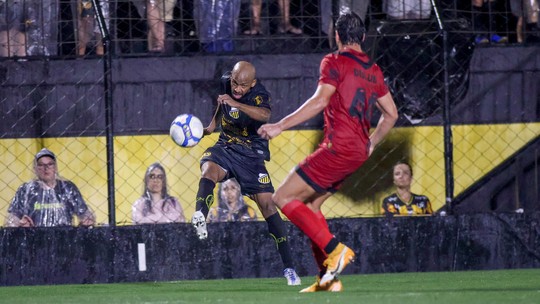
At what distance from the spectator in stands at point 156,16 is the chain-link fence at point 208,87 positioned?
0.05 ft

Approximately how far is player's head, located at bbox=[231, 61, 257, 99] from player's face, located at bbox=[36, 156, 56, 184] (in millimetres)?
2602

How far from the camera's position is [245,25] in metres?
13.0

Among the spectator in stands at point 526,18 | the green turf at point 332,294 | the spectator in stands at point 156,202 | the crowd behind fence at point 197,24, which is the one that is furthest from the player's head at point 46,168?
the spectator in stands at point 526,18

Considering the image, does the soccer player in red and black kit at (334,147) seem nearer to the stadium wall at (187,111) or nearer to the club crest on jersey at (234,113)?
the club crest on jersey at (234,113)

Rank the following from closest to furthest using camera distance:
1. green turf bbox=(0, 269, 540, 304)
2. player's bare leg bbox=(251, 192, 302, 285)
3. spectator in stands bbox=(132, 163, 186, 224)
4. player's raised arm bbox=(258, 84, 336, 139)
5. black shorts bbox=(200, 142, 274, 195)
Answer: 1. green turf bbox=(0, 269, 540, 304)
2. player's raised arm bbox=(258, 84, 336, 139)
3. player's bare leg bbox=(251, 192, 302, 285)
4. black shorts bbox=(200, 142, 274, 195)
5. spectator in stands bbox=(132, 163, 186, 224)

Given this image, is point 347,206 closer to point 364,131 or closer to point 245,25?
point 245,25

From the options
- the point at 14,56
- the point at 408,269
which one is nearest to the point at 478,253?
the point at 408,269

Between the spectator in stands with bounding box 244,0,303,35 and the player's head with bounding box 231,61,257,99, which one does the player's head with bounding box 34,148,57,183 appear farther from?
the player's head with bounding box 231,61,257,99

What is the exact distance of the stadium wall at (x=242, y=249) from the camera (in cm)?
1147

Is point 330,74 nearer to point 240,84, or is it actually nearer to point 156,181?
point 240,84

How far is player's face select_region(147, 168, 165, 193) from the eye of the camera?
12.3m

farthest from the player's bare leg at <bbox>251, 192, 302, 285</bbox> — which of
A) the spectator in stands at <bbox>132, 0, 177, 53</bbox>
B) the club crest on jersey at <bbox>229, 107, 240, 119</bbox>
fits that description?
the spectator in stands at <bbox>132, 0, 177, 53</bbox>

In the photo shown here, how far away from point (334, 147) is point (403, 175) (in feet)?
13.1

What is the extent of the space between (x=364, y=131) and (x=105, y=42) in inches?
148
